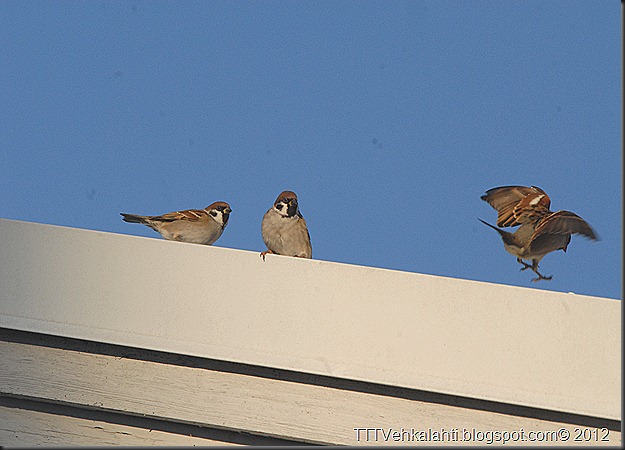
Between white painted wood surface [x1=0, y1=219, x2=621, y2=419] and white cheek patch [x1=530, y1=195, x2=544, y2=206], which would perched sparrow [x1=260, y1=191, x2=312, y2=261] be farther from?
white painted wood surface [x1=0, y1=219, x2=621, y2=419]

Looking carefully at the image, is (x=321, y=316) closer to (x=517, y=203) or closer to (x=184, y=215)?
(x=517, y=203)

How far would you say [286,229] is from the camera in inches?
107

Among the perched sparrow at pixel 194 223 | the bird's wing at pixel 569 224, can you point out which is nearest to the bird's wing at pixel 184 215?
the perched sparrow at pixel 194 223

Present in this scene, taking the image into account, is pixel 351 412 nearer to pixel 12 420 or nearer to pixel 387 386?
pixel 387 386

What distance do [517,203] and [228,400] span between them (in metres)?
1.74

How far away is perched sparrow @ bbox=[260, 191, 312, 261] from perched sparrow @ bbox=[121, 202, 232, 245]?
0.53 meters

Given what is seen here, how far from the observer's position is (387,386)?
1.15 meters

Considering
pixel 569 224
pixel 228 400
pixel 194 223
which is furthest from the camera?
pixel 194 223

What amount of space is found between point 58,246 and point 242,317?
0.31 m

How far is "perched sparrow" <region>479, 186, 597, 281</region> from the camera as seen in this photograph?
8.39ft

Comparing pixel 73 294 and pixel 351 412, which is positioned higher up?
pixel 73 294

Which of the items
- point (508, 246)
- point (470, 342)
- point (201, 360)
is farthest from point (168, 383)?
point (508, 246)

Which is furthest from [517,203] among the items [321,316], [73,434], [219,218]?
[73,434]

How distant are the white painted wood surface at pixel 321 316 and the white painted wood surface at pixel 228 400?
35 mm
